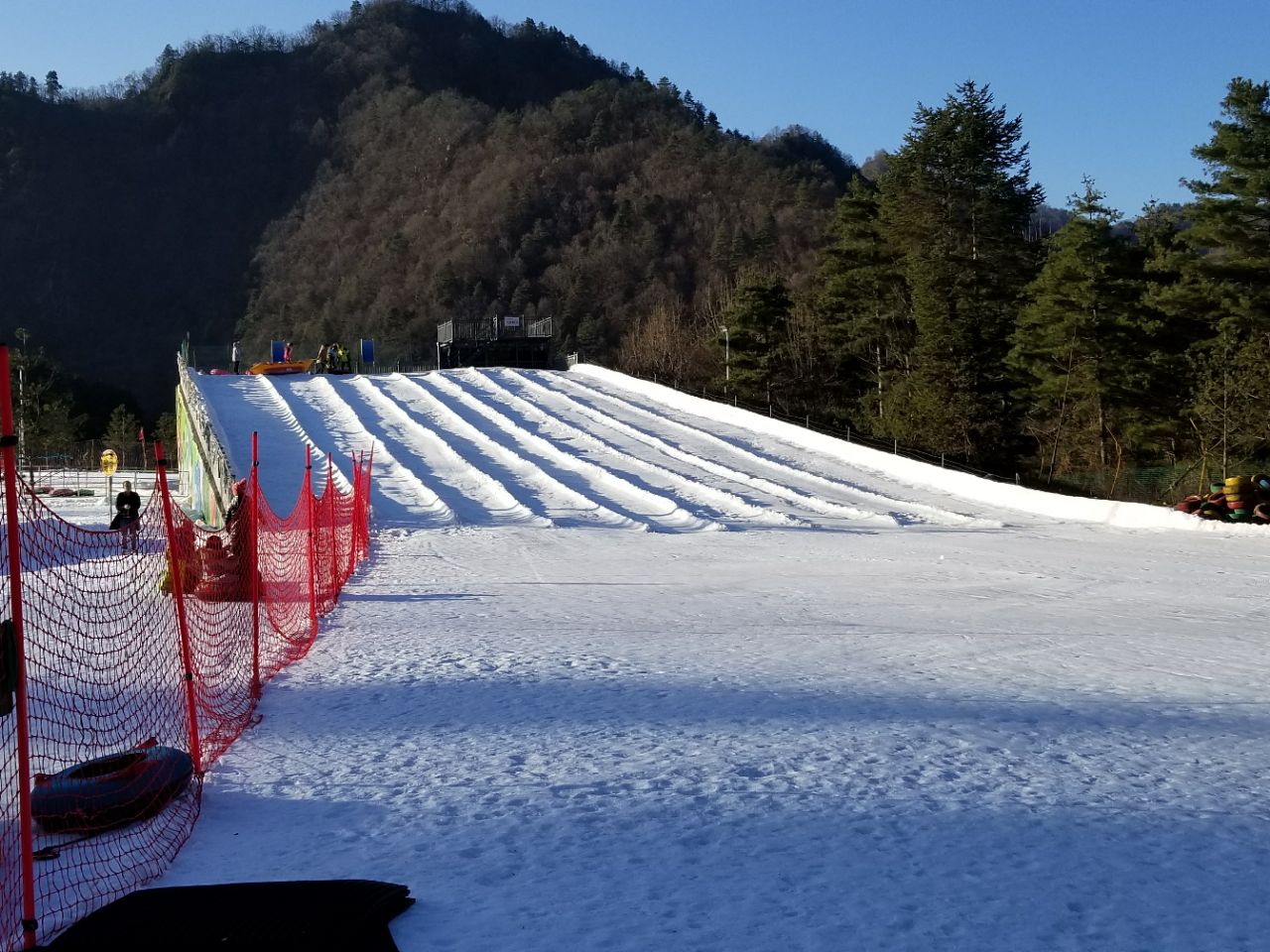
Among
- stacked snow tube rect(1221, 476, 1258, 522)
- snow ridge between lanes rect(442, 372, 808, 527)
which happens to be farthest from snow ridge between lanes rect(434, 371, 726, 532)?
stacked snow tube rect(1221, 476, 1258, 522)

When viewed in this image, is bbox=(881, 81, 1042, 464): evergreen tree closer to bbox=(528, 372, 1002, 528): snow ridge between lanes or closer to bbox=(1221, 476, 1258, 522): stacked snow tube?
bbox=(528, 372, 1002, 528): snow ridge between lanes

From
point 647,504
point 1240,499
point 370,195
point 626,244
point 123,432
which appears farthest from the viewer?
point 370,195

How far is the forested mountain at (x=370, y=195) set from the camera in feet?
342

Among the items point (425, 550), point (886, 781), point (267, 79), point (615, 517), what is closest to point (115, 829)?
point (886, 781)

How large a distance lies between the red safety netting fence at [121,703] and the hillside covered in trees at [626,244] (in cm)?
2330

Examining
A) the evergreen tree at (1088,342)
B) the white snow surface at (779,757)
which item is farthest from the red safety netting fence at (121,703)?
the evergreen tree at (1088,342)

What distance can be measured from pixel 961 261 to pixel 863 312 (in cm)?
657

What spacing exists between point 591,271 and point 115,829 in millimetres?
100121

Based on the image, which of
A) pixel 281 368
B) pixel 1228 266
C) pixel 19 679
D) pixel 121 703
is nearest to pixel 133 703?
pixel 121 703

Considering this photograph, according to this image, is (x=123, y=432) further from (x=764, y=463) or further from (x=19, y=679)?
(x=19, y=679)

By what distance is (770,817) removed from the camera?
16.1 ft

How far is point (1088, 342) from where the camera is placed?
1319 inches

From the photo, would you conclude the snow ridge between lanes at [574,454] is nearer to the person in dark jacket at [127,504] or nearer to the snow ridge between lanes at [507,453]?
the snow ridge between lanes at [507,453]

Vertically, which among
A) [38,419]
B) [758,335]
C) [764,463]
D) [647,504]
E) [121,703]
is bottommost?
[121,703]
